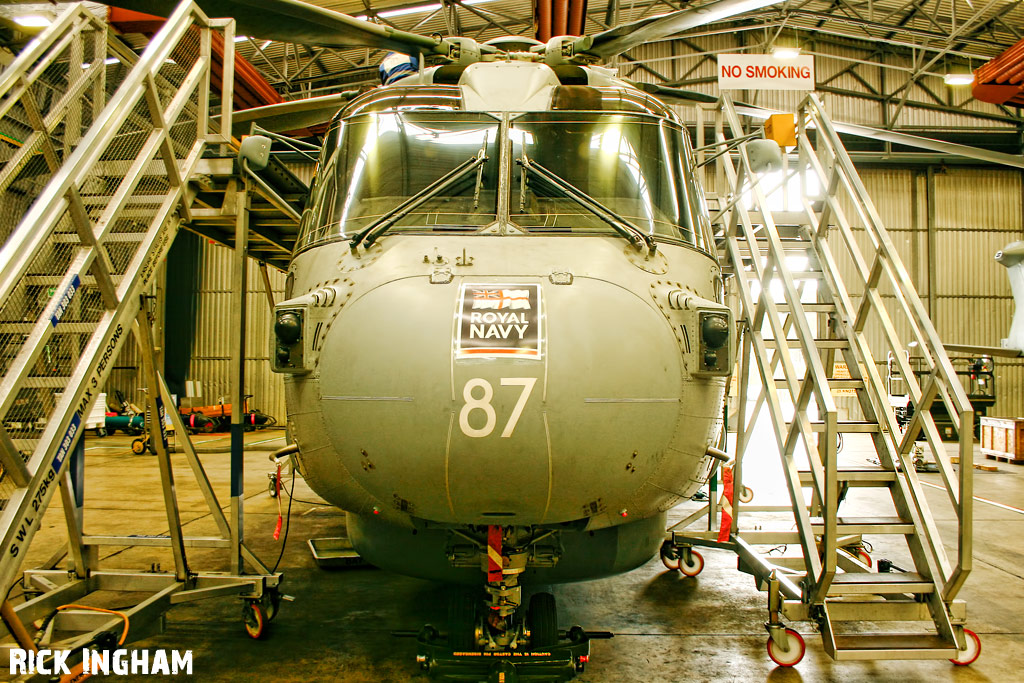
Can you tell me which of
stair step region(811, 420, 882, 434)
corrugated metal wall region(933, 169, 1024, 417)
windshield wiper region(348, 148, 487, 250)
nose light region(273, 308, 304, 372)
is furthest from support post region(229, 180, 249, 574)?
corrugated metal wall region(933, 169, 1024, 417)

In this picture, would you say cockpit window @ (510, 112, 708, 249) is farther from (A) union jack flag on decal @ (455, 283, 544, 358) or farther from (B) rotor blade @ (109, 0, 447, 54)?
(B) rotor blade @ (109, 0, 447, 54)

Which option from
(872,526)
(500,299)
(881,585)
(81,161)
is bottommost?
(881,585)

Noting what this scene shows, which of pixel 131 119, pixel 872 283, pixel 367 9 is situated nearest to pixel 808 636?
pixel 872 283

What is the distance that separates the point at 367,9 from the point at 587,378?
1520cm

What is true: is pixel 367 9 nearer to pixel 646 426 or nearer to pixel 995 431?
pixel 646 426

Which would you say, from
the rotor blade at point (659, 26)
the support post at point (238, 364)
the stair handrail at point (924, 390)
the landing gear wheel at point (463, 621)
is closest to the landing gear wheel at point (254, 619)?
the support post at point (238, 364)

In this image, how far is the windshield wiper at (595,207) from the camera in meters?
3.11

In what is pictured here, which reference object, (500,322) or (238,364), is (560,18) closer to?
(238,364)

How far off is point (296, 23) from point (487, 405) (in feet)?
10.1

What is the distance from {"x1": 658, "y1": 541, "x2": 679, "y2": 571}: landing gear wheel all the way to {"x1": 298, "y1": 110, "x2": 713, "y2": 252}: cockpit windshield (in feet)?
9.58

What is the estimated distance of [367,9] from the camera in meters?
15.0

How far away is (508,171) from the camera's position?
336 centimetres

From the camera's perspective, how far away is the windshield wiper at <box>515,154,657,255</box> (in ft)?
10.2

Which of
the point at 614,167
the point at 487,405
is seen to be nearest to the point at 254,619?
the point at 487,405
